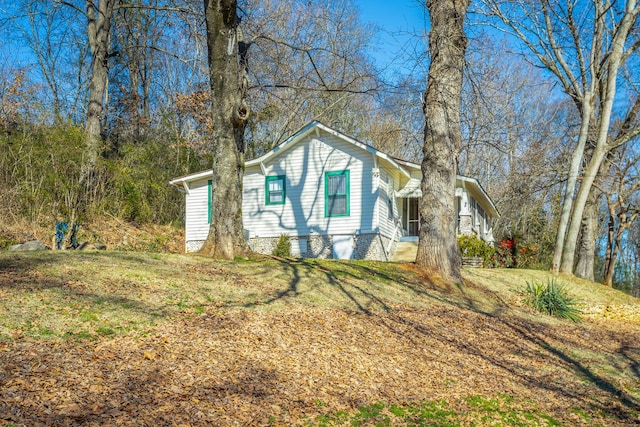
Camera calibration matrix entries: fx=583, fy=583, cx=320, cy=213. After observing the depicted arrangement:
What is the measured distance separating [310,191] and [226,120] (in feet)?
28.9

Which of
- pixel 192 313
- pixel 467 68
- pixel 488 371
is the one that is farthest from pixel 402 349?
pixel 467 68

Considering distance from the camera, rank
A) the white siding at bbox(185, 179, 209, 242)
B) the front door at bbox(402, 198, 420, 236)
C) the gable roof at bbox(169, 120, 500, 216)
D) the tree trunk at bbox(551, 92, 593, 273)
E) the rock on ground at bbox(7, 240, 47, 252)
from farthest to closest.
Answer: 1. the front door at bbox(402, 198, 420, 236)
2. the white siding at bbox(185, 179, 209, 242)
3. the gable roof at bbox(169, 120, 500, 216)
4. the tree trunk at bbox(551, 92, 593, 273)
5. the rock on ground at bbox(7, 240, 47, 252)

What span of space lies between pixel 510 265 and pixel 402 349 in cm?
1582

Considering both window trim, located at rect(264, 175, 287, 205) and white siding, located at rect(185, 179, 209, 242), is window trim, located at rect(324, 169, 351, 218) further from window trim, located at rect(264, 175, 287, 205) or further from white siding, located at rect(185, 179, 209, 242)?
white siding, located at rect(185, 179, 209, 242)

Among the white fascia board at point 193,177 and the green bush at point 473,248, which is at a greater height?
the white fascia board at point 193,177

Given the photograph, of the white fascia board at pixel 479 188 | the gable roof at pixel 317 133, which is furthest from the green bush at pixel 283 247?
the white fascia board at pixel 479 188

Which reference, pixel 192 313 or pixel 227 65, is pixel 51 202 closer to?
pixel 227 65

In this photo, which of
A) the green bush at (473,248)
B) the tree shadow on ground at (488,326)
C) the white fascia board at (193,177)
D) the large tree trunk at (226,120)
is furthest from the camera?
the white fascia board at (193,177)

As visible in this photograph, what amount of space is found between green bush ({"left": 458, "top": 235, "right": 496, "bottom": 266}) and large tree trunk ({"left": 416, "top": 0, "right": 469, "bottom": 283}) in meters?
6.75

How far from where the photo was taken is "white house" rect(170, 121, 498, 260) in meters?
19.1

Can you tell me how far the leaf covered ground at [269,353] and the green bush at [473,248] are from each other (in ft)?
27.3

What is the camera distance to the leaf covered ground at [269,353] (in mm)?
4777

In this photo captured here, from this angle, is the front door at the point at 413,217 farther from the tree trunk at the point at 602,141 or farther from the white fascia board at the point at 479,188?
the tree trunk at the point at 602,141

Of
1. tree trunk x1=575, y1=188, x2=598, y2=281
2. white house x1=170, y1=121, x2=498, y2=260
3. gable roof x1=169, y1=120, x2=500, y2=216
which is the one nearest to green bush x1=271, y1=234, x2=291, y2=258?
white house x1=170, y1=121, x2=498, y2=260
